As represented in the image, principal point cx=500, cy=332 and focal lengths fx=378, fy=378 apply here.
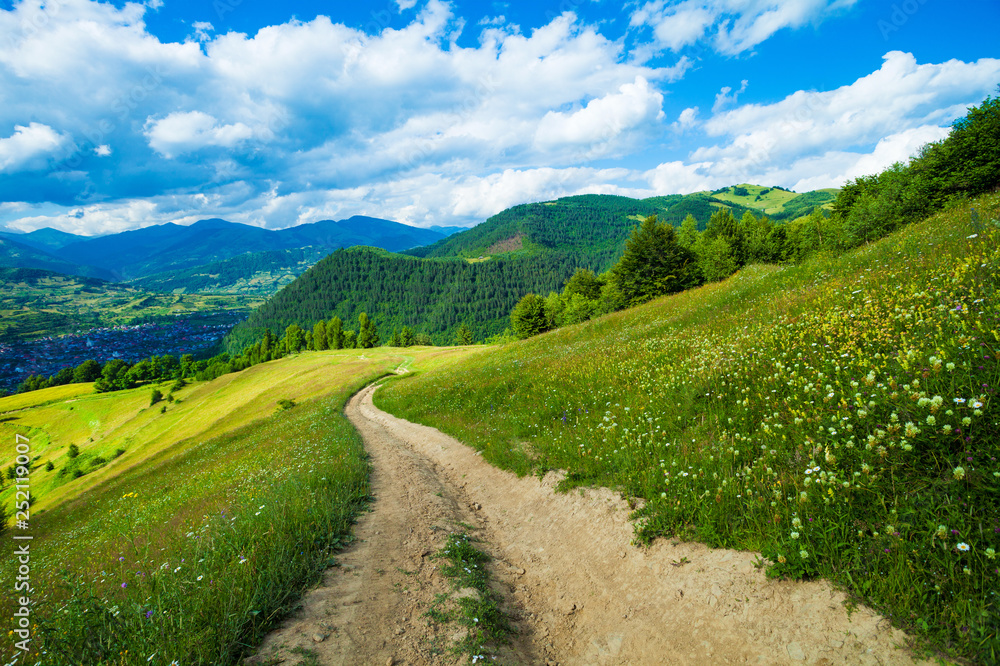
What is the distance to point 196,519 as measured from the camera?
8.89 m

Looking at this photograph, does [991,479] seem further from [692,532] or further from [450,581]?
[450,581]

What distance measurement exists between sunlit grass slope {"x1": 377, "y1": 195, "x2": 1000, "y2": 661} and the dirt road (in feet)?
1.26

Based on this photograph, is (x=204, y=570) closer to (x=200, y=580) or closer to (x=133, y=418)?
(x=200, y=580)

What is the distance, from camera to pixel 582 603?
220 inches

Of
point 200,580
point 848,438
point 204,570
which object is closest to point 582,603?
point 848,438

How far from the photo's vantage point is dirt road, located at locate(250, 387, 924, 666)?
3.92 m

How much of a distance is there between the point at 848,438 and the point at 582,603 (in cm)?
433

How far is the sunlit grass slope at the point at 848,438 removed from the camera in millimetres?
3553

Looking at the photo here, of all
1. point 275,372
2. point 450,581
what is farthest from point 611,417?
point 275,372

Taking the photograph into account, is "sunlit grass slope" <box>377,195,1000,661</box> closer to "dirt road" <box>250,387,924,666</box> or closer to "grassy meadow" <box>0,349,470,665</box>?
"dirt road" <box>250,387,924,666</box>

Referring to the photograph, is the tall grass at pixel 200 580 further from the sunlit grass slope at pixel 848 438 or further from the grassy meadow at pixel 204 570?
the sunlit grass slope at pixel 848 438

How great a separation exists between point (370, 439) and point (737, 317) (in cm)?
1713

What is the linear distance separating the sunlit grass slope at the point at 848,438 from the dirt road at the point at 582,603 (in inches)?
15.2

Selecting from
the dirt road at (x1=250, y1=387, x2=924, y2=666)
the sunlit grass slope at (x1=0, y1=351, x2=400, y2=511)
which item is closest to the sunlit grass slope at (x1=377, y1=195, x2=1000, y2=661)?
the dirt road at (x1=250, y1=387, x2=924, y2=666)
